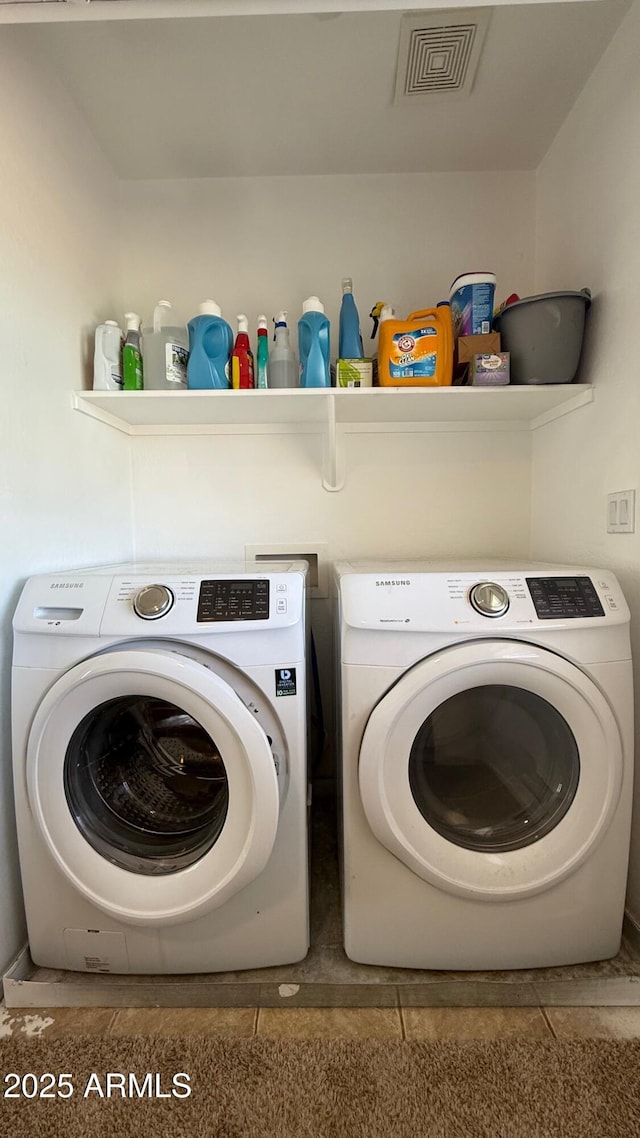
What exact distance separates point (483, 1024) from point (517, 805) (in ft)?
1.42

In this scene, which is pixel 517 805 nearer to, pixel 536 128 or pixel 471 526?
pixel 471 526

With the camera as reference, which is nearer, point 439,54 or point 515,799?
point 515,799

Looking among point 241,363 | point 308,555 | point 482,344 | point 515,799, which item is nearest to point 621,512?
point 482,344

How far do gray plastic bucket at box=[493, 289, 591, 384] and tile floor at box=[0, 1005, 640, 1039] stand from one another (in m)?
1.51

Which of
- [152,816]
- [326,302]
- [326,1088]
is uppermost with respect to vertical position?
[326,302]

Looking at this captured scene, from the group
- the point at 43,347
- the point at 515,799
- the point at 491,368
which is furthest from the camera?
the point at 491,368

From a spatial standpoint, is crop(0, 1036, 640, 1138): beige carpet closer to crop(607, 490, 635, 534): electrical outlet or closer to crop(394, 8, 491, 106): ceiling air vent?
crop(607, 490, 635, 534): electrical outlet

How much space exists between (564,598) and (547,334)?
2.51 ft

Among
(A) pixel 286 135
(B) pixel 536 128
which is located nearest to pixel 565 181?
(B) pixel 536 128

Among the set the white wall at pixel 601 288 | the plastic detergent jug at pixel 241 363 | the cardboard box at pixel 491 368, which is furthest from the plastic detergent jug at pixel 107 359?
the white wall at pixel 601 288

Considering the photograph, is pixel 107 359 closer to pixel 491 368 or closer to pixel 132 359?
pixel 132 359

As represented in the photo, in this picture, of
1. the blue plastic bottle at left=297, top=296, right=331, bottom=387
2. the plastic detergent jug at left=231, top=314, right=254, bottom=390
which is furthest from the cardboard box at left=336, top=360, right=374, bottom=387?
the plastic detergent jug at left=231, top=314, right=254, bottom=390

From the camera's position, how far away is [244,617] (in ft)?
3.44

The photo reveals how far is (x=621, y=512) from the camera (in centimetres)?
127
